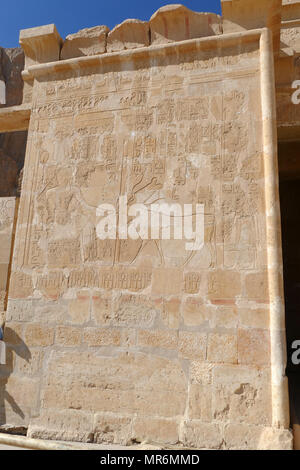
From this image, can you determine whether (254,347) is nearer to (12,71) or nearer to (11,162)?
(11,162)

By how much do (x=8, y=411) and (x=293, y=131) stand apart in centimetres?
462

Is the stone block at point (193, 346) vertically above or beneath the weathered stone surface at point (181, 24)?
beneath

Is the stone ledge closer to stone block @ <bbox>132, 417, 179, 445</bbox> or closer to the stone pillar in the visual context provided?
the stone pillar

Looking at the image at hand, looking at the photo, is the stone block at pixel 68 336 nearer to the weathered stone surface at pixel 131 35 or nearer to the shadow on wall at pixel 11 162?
the weathered stone surface at pixel 131 35

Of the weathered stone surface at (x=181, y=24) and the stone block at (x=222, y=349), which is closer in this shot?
the stone block at (x=222, y=349)

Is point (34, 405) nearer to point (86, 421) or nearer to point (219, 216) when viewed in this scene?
point (86, 421)

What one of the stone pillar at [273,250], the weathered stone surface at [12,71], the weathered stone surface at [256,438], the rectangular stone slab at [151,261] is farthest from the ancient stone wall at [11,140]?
the weathered stone surface at [256,438]

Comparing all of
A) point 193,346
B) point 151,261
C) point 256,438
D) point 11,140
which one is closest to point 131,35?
point 151,261

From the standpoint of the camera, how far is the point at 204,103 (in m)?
3.73

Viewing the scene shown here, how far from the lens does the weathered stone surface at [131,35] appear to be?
4.11 meters

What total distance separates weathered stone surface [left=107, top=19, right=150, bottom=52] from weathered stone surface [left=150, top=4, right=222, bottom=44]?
109mm

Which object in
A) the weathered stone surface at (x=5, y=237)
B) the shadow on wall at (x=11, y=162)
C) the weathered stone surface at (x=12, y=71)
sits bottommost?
the weathered stone surface at (x=5, y=237)

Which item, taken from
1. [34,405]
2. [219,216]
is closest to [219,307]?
[219,216]

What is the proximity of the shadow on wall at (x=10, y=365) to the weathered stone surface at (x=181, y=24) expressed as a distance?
3624 millimetres
